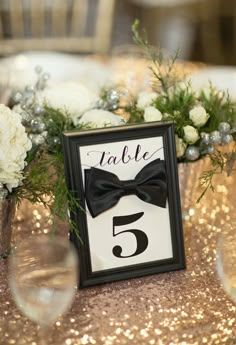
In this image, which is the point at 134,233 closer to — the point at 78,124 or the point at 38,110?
the point at 78,124

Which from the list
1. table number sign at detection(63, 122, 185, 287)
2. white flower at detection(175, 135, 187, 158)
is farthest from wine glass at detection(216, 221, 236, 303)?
white flower at detection(175, 135, 187, 158)

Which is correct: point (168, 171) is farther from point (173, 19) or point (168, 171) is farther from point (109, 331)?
point (173, 19)

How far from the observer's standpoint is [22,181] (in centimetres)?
125

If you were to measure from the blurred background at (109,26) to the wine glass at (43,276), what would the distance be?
67 centimetres

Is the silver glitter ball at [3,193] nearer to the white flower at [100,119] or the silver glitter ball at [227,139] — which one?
the white flower at [100,119]

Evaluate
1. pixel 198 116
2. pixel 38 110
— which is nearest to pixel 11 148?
pixel 38 110

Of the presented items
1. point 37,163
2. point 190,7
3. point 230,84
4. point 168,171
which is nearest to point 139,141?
point 168,171

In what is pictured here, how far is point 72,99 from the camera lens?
5.08 feet

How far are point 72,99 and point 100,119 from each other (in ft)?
0.60

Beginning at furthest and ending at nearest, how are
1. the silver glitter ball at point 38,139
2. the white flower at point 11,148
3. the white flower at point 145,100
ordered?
the white flower at point 145,100, the silver glitter ball at point 38,139, the white flower at point 11,148

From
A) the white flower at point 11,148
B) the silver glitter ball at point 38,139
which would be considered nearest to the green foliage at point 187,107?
the silver glitter ball at point 38,139

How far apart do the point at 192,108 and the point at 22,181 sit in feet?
1.45

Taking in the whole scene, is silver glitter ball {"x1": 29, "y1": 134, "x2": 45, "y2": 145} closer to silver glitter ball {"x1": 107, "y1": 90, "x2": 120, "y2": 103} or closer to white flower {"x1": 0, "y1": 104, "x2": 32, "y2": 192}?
white flower {"x1": 0, "y1": 104, "x2": 32, "y2": 192}

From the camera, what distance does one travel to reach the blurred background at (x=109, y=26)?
9.87ft
